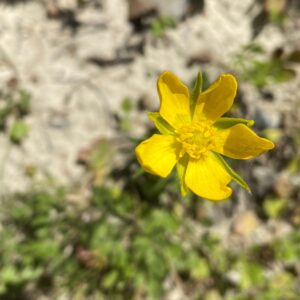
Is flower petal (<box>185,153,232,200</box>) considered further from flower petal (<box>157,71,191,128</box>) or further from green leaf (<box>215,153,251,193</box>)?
flower petal (<box>157,71,191,128</box>)

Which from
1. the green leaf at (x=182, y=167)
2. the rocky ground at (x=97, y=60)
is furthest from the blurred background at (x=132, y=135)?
the green leaf at (x=182, y=167)

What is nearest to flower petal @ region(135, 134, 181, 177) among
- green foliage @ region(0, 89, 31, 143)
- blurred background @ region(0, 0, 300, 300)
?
blurred background @ region(0, 0, 300, 300)

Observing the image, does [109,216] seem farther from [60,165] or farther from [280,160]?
[280,160]

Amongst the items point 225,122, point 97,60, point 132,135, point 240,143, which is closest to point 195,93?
point 225,122

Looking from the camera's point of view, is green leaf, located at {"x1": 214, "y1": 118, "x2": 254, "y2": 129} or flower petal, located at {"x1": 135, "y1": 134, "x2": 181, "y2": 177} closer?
flower petal, located at {"x1": 135, "y1": 134, "x2": 181, "y2": 177}

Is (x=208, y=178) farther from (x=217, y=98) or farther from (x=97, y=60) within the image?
(x=97, y=60)

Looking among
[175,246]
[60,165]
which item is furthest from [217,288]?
[60,165]
